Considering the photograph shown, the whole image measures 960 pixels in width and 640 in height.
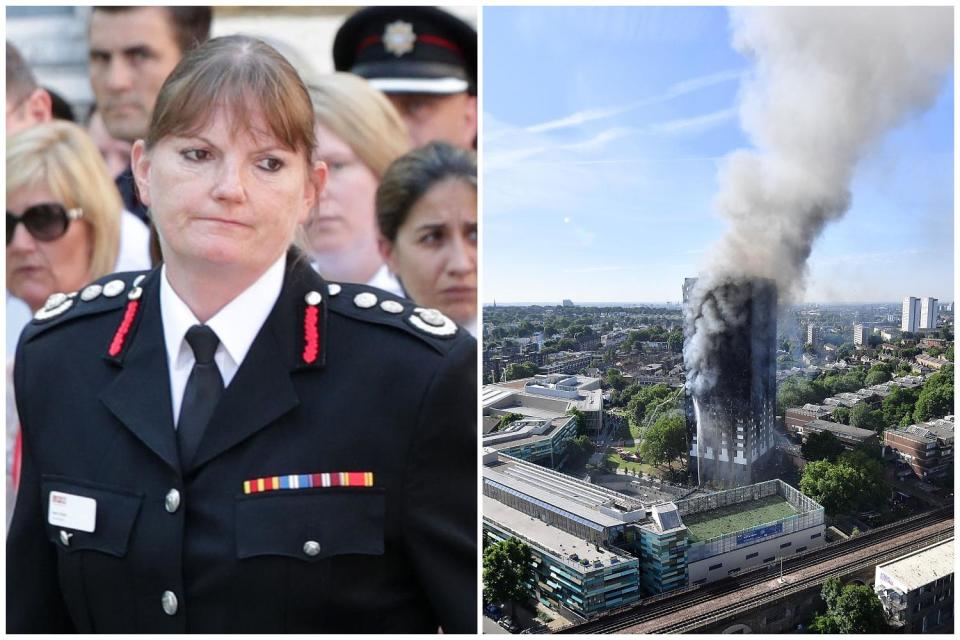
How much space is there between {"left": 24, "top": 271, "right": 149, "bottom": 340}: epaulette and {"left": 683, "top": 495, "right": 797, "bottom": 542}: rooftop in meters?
2.15

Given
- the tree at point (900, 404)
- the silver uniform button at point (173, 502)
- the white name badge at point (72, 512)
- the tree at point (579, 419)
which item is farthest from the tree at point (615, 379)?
the white name badge at point (72, 512)

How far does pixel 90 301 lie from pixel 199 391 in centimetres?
59

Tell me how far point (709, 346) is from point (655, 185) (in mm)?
648

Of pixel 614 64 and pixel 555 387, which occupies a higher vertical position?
pixel 614 64

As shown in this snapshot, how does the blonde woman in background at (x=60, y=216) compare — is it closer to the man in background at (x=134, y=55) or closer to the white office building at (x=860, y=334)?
the man in background at (x=134, y=55)

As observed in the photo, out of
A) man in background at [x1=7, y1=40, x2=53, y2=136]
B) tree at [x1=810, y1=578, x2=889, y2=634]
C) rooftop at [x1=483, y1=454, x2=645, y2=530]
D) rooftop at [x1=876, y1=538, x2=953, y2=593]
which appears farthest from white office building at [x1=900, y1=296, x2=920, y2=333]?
man in background at [x1=7, y1=40, x2=53, y2=136]

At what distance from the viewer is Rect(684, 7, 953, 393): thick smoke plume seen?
2.60 metres

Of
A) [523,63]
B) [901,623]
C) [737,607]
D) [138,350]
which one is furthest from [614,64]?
[901,623]

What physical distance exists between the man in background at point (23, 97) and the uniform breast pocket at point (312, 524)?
5.49 ft

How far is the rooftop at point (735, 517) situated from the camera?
2676mm

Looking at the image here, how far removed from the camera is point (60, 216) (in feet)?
8.44

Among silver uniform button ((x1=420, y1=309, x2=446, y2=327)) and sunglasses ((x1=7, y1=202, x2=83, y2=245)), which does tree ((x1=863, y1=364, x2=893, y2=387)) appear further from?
sunglasses ((x1=7, y1=202, x2=83, y2=245))

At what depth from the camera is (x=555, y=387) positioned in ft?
8.89

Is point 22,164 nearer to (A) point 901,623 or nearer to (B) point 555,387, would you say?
(B) point 555,387
